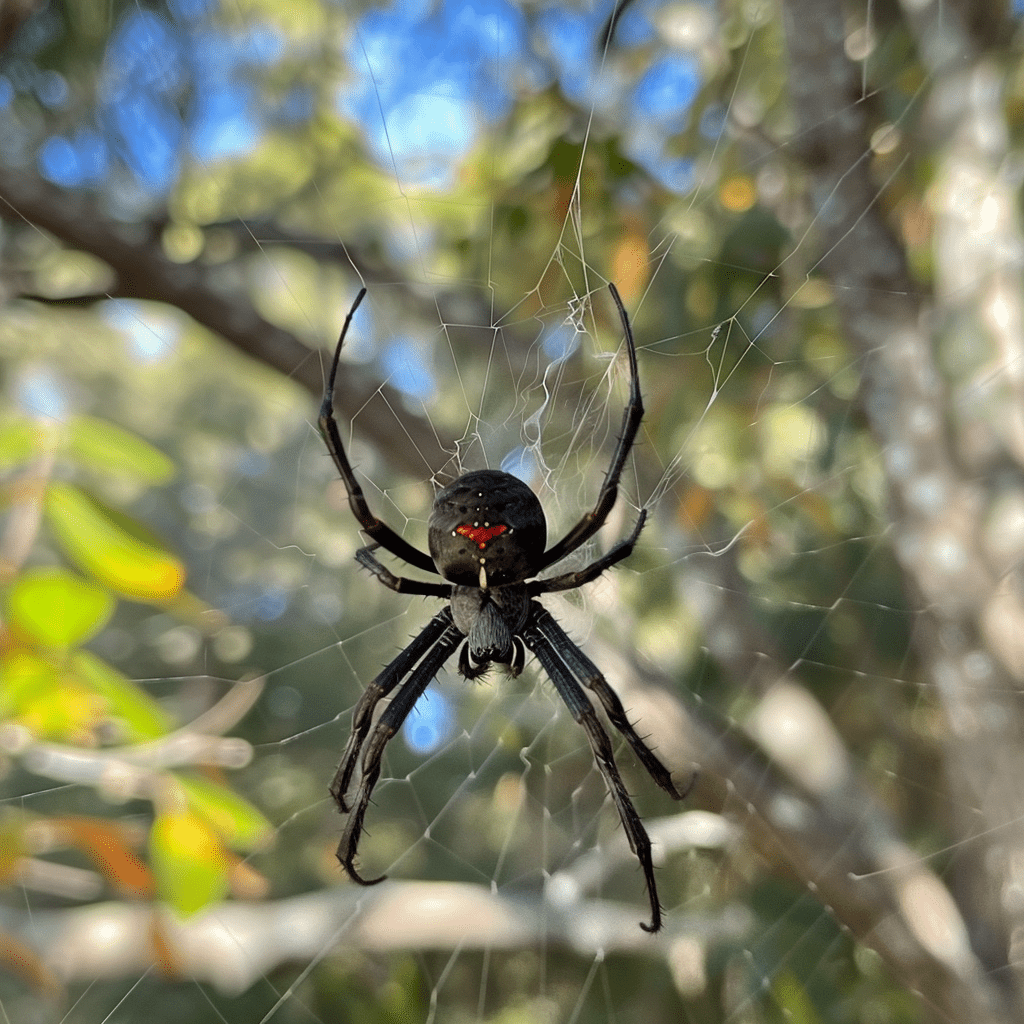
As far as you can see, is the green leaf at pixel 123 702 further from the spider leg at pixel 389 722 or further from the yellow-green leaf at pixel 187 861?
the spider leg at pixel 389 722

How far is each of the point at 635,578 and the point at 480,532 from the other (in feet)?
2.09

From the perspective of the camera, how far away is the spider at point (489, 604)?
4.31ft

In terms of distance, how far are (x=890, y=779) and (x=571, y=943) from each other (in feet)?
2.92

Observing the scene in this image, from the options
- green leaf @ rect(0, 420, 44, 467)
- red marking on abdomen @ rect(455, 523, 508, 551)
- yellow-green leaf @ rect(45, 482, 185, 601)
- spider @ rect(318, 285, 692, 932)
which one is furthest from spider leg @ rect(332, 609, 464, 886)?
green leaf @ rect(0, 420, 44, 467)

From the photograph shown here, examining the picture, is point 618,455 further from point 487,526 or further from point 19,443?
point 19,443

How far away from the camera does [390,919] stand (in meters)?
2.08

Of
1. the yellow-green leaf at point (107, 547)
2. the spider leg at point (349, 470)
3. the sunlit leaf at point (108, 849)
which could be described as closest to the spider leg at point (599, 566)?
the spider leg at point (349, 470)

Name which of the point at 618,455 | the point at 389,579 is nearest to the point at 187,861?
the point at 389,579

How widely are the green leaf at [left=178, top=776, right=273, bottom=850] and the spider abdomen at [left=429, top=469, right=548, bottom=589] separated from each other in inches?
22.0

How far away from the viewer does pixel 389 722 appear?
1.46m

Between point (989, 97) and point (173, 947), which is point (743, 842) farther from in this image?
point (989, 97)

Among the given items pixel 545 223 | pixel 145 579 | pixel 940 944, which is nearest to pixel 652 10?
pixel 545 223

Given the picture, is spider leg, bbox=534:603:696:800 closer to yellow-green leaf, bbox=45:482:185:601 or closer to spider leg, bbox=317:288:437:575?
spider leg, bbox=317:288:437:575

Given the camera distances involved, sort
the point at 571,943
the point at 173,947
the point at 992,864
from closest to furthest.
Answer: the point at 992,864 → the point at 173,947 → the point at 571,943
